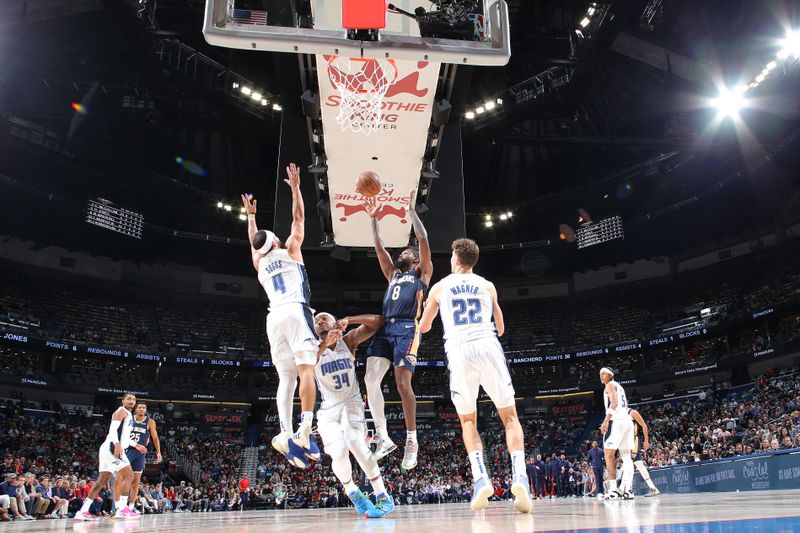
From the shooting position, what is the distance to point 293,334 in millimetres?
5863

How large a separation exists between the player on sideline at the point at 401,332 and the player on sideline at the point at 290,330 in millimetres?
897

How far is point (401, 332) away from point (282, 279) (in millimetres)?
1408

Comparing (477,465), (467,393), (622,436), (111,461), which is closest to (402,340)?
(467,393)

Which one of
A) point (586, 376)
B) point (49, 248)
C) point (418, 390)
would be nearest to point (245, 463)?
point (418, 390)

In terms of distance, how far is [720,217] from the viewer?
30.5m

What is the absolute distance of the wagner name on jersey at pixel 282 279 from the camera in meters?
6.07

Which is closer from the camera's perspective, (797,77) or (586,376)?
(797,77)

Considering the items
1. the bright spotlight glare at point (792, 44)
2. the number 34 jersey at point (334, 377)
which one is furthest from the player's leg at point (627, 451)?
the bright spotlight glare at point (792, 44)

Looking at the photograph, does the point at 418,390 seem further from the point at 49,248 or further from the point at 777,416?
the point at 49,248

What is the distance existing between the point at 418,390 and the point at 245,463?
10021 millimetres

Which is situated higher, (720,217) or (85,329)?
(720,217)

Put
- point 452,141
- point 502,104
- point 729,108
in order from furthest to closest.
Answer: point 729,108, point 502,104, point 452,141

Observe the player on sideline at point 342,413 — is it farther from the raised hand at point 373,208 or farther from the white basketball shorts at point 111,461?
the white basketball shorts at point 111,461

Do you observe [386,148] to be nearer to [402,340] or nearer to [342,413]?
[402,340]
